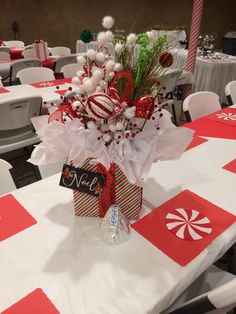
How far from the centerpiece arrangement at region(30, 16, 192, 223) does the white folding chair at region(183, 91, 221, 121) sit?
1.14 metres

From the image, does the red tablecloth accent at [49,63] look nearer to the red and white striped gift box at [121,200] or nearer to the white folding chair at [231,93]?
the white folding chair at [231,93]

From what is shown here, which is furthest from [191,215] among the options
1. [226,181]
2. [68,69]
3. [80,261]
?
[68,69]

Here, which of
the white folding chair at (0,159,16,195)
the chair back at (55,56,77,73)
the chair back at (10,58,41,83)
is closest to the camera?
the white folding chair at (0,159,16,195)

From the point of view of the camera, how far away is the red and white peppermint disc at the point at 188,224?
2.67 feet

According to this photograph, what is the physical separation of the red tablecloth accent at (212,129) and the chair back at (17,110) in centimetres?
106

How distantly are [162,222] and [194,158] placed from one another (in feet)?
1.60

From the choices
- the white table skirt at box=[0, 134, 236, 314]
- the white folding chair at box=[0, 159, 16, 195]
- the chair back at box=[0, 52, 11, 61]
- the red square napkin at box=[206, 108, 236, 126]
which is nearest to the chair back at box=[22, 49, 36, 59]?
the chair back at box=[0, 52, 11, 61]

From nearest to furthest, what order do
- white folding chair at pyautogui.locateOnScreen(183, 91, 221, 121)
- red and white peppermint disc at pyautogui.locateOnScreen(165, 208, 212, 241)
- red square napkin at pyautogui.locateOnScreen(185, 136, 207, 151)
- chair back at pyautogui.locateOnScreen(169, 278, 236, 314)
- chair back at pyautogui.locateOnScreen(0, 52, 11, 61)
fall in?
chair back at pyautogui.locateOnScreen(169, 278, 236, 314) → red and white peppermint disc at pyautogui.locateOnScreen(165, 208, 212, 241) → red square napkin at pyautogui.locateOnScreen(185, 136, 207, 151) → white folding chair at pyautogui.locateOnScreen(183, 91, 221, 121) → chair back at pyautogui.locateOnScreen(0, 52, 11, 61)

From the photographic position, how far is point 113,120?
699 millimetres

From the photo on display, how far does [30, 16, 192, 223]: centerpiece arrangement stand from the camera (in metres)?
0.68

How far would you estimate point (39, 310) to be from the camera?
62cm

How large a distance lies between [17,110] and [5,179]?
827 millimetres

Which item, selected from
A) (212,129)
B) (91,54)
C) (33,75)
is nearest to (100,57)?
(91,54)

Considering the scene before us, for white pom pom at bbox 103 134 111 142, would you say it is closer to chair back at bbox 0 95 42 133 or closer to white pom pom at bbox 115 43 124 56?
white pom pom at bbox 115 43 124 56
